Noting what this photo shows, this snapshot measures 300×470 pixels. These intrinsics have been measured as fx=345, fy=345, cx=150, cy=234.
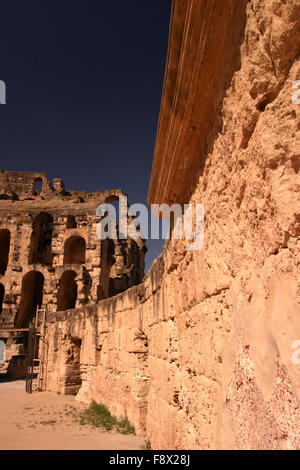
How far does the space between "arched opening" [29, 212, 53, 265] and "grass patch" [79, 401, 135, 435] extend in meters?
19.9

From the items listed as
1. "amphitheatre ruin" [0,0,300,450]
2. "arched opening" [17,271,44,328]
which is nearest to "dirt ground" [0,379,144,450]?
"amphitheatre ruin" [0,0,300,450]

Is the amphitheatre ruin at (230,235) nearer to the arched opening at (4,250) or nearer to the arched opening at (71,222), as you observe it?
the arched opening at (71,222)

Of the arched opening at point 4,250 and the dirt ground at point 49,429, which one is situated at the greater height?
the arched opening at point 4,250

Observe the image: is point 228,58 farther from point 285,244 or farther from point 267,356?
point 267,356

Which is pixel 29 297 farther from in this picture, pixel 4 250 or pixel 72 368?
pixel 72 368

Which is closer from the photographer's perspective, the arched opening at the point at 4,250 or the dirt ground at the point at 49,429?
the dirt ground at the point at 49,429

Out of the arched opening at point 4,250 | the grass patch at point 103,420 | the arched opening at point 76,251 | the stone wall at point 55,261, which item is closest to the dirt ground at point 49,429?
the grass patch at point 103,420

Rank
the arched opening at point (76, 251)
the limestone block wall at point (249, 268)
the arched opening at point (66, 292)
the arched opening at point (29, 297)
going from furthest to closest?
the arched opening at point (76, 251), the arched opening at point (29, 297), the arched opening at point (66, 292), the limestone block wall at point (249, 268)

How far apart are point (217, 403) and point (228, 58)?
199 centimetres

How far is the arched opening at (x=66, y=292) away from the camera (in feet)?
75.8

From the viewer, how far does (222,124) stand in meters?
2.06

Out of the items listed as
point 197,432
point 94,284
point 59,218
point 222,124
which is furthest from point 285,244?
point 59,218

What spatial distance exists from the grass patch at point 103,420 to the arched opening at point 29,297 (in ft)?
49.3

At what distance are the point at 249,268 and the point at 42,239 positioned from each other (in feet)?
94.1
